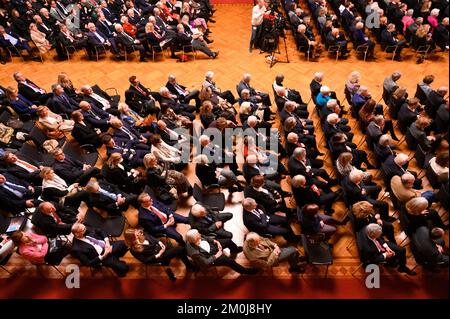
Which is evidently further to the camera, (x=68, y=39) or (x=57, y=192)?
(x=68, y=39)

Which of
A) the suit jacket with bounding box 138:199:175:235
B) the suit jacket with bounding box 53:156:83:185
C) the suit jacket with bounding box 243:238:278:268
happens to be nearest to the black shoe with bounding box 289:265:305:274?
the suit jacket with bounding box 243:238:278:268

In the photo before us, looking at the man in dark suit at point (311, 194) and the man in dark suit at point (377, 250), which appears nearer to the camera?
the man in dark suit at point (377, 250)

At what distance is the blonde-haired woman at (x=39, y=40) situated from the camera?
899cm

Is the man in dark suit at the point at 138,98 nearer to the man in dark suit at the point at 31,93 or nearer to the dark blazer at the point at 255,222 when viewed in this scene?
the man in dark suit at the point at 31,93

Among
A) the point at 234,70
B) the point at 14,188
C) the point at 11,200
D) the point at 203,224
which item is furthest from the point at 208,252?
the point at 234,70

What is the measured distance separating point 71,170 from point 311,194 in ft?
12.1

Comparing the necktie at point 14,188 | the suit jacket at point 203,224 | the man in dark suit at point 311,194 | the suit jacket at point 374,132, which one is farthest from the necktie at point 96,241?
the suit jacket at point 374,132

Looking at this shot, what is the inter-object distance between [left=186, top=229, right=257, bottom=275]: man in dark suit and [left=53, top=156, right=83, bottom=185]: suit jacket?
7.42 ft

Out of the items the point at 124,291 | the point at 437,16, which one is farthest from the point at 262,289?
Result: the point at 437,16

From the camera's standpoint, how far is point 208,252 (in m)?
4.38

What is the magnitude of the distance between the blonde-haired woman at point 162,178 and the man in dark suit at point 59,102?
249 cm

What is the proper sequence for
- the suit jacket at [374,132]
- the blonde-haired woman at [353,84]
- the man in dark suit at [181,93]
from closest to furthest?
the suit jacket at [374,132] → the blonde-haired woman at [353,84] → the man in dark suit at [181,93]

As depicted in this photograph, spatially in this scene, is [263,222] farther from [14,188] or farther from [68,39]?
[68,39]
